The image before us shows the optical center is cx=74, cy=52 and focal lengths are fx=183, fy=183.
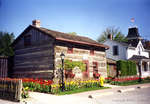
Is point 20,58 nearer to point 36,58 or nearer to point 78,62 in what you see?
point 36,58

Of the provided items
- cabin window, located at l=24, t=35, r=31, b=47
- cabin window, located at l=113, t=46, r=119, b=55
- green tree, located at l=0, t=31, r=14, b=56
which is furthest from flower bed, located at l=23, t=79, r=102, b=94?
cabin window, located at l=113, t=46, r=119, b=55

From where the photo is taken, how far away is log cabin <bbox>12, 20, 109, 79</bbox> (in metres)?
17.7

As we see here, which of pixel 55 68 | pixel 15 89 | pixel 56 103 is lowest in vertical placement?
pixel 56 103

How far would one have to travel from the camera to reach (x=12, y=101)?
390 inches

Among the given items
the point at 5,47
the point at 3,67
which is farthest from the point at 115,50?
the point at 3,67

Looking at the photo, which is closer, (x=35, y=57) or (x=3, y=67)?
(x=35, y=57)

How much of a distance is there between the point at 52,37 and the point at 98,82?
610cm

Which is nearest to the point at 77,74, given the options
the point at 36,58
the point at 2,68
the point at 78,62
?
the point at 78,62

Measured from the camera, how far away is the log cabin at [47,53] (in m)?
17.7

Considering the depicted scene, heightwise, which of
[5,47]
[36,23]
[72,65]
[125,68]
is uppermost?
[36,23]

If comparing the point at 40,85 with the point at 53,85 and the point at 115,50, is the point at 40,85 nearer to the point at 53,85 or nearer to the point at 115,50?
the point at 53,85

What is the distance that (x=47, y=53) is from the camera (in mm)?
18078

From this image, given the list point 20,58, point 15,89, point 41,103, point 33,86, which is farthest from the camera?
point 20,58

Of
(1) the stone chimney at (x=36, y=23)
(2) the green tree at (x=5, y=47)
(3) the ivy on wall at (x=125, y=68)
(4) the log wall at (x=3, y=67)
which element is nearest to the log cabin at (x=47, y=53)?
(1) the stone chimney at (x=36, y=23)
